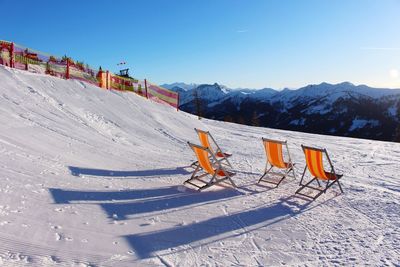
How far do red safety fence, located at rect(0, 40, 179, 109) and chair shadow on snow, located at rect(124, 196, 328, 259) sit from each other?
37.5ft

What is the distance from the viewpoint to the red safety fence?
44.1 ft

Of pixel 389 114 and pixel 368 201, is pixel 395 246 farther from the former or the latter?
pixel 389 114

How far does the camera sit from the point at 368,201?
602cm

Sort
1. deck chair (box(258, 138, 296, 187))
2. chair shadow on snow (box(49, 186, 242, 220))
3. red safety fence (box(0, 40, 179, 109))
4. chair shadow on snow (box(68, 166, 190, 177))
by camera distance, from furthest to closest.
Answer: red safety fence (box(0, 40, 179, 109)), deck chair (box(258, 138, 296, 187)), chair shadow on snow (box(68, 166, 190, 177)), chair shadow on snow (box(49, 186, 242, 220))

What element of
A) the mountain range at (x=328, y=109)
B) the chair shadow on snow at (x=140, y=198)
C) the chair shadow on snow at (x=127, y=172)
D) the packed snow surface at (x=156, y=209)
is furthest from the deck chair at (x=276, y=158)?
the mountain range at (x=328, y=109)

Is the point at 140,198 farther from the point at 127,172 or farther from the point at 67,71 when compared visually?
the point at 67,71

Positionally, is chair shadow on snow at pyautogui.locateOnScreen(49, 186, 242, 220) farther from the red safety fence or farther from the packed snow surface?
the red safety fence

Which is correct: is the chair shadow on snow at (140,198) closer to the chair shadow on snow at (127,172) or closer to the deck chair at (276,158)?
the chair shadow on snow at (127,172)

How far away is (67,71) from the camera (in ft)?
47.4

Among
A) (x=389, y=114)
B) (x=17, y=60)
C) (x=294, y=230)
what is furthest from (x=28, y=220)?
(x=389, y=114)

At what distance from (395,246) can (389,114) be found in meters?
123

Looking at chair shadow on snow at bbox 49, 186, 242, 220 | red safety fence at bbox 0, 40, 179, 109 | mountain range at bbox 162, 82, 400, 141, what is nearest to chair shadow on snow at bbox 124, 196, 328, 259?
chair shadow on snow at bbox 49, 186, 242, 220

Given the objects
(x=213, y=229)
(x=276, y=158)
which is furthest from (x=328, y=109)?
(x=213, y=229)

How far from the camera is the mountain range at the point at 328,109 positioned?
353 feet
